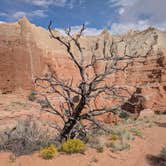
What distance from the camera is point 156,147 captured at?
26.6 feet

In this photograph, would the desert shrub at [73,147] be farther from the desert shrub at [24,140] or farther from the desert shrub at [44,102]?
the desert shrub at [44,102]

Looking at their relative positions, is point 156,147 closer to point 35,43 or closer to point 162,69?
point 35,43

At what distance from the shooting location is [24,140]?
792 cm

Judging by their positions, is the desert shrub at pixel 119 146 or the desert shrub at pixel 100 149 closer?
the desert shrub at pixel 100 149

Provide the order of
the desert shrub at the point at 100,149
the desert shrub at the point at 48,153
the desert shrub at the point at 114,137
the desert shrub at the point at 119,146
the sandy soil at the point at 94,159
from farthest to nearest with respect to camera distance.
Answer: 1. the desert shrub at the point at 114,137
2. the desert shrub at the point at 119,146
3. the desert shrub at the point at 100,149
4. the desert shrub at the point at 48,153
5. the sandy soil at the point at 94,159

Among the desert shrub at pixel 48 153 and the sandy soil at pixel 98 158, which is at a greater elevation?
the desert shrub at pixel 48 153

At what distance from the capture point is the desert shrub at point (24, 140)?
24.6 feet

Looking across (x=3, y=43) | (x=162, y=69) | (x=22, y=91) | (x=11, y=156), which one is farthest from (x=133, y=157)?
(x=162, y=69)

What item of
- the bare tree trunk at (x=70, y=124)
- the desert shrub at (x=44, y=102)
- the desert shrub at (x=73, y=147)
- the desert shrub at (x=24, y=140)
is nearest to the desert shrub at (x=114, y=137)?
the bare tree trunk at (x=70, y=124)

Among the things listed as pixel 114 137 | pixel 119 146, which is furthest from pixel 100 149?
pixel 114 137

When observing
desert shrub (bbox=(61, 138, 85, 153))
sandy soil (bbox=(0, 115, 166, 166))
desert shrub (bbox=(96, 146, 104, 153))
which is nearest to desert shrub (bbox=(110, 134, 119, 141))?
sandy soil (bbox=(0, 115, 166, 166))

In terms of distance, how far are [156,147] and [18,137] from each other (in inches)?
154

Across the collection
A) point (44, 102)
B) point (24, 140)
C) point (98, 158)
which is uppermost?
point (44, 102)

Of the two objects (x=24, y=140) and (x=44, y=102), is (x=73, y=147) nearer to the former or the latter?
(x=24, y=140)
